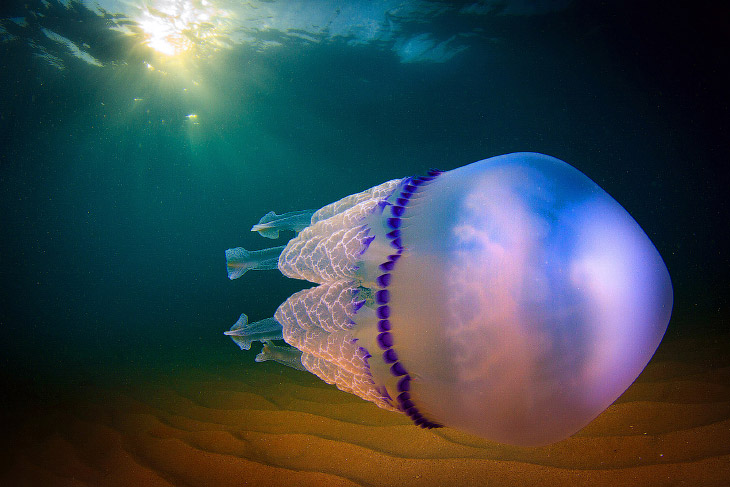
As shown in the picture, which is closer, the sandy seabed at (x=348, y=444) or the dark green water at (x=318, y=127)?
the sandy seabed at (x=348, y=444)

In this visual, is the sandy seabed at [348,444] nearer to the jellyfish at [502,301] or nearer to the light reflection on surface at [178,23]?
the jellyfish at [502,301]

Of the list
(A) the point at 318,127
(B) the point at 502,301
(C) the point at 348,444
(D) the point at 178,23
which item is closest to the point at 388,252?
(B) the point at 502,301

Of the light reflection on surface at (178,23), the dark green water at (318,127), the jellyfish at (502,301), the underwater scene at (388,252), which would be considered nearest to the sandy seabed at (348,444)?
the underwater scene at (388,252)

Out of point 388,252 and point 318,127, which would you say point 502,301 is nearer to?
point 388,252

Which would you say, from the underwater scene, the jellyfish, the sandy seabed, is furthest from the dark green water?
the jellyfish

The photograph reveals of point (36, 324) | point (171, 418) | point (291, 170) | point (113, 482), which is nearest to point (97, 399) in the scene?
point (171, 418)

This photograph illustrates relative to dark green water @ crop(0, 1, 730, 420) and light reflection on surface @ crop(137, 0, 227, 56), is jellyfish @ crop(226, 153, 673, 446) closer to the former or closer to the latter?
dark green water @ crop(0, 1, 730, 420)

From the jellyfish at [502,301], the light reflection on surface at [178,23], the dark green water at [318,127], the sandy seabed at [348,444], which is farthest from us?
the dark green water at [318,127]
